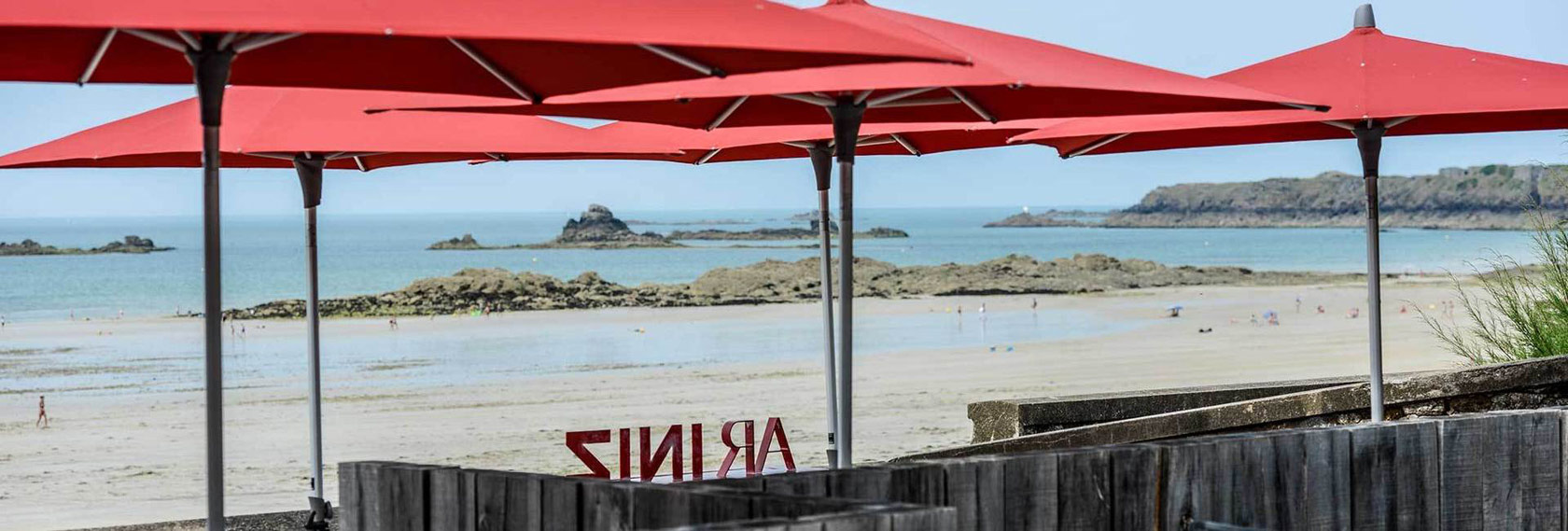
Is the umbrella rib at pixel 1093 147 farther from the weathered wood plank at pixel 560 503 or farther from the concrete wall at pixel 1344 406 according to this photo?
the weathered wood plank at pixel 560 503

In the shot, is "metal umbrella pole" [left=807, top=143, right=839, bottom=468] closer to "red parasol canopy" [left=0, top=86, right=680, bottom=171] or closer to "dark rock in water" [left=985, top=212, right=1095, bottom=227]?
"red parasol canopy" [left=0, top=86, right=680, bottom=171]

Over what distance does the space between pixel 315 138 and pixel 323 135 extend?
0.18 ft

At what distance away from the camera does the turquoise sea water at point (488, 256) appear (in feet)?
169

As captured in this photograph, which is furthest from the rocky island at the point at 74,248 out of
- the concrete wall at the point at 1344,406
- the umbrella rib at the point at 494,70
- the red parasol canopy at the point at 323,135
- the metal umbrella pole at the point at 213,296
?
the umbrella rib at the point at 494,70

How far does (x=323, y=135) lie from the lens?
19.0 feet

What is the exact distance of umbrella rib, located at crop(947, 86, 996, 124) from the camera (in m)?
5.49

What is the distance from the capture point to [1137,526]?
3.72 m

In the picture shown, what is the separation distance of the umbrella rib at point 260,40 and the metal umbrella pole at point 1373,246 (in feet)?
14.3

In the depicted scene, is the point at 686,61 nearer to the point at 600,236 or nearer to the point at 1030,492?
the point at 1030,492

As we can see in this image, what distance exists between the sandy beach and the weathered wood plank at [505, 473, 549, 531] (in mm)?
12454

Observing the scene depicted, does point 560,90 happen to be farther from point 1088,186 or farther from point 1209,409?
point 1088,186

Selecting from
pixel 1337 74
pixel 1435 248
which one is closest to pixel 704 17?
pixel 1337 74

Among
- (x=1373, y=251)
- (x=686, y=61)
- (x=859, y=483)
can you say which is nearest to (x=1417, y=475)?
(x=859, y=483)

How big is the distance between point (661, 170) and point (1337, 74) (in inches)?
3489
